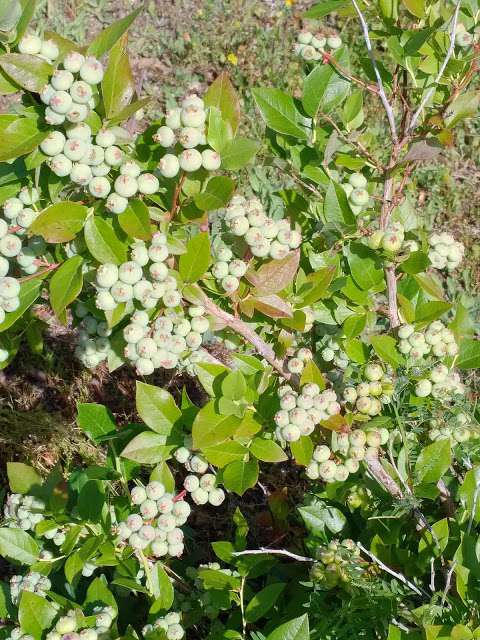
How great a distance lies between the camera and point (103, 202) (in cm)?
141

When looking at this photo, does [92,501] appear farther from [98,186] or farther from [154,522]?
[98,186]

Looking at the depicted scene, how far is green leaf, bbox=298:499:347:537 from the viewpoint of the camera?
1.99 meters

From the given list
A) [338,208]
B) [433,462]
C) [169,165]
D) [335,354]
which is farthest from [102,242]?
[433,462]

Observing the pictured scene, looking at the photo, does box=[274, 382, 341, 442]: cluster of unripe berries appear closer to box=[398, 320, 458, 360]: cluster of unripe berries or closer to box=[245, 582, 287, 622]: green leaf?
box=[398, 320, 458, 360]: cluster of unripe berries

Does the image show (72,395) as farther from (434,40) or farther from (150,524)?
(434,40)

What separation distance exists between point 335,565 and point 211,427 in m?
0.47

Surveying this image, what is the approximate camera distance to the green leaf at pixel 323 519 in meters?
1.99

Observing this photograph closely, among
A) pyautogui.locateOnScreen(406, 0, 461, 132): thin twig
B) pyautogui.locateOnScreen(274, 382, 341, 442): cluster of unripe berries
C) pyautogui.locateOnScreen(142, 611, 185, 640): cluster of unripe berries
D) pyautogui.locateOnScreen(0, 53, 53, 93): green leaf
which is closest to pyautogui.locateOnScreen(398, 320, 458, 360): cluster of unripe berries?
pyautogui.locateOnScreen(274, 382, 341, 442): cluster of unripe berries

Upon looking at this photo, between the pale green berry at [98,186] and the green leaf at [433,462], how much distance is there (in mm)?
878

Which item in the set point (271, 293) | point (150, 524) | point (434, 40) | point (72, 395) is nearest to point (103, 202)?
point (271, 293)

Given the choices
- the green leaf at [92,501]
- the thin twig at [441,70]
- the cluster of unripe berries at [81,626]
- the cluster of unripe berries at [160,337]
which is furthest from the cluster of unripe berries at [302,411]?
the thin twig at [441,70]

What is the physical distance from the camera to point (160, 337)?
55.4 inches

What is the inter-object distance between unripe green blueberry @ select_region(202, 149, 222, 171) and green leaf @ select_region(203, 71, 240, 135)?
4.2 inches

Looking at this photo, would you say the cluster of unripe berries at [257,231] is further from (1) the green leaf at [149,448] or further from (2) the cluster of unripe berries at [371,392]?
(1) the green leaf at [149,448]
